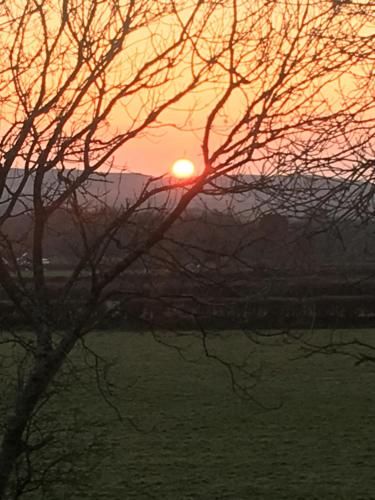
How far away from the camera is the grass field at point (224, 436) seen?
12.0 metres

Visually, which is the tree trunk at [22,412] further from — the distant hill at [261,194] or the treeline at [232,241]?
the distant hill at [261,194]

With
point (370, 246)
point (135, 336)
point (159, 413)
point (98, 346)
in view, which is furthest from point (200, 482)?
point (135, 336)

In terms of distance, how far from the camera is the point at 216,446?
48.6ft

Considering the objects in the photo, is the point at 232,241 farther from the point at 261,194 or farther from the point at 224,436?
the point at 224,436

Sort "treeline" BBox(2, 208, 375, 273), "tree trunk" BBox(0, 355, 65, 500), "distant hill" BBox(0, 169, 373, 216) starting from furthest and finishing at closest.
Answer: "treeline" BBox(2, 208, 375, 273) → "distant hill" BBox(0, 169, 373, 216) → "tree trunk" BBox(0, 355, 65, 500)

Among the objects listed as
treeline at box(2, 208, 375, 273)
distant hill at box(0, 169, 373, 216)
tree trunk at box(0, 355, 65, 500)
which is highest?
distant hill at box(0, 169, 373, 216)

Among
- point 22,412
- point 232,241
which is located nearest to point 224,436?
point 232,241

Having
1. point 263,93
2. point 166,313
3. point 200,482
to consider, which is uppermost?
point 263,93

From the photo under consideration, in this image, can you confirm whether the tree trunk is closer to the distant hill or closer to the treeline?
the treeline

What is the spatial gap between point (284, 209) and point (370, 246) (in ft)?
4.54

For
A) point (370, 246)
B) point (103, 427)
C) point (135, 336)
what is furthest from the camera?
point (135, 336)

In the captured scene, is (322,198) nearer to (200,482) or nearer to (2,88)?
(2,88)

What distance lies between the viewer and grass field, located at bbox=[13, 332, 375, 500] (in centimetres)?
1195

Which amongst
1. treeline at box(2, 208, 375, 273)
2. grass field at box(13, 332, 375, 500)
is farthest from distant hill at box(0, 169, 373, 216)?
grass field at box(13, 332, 375, 500)
